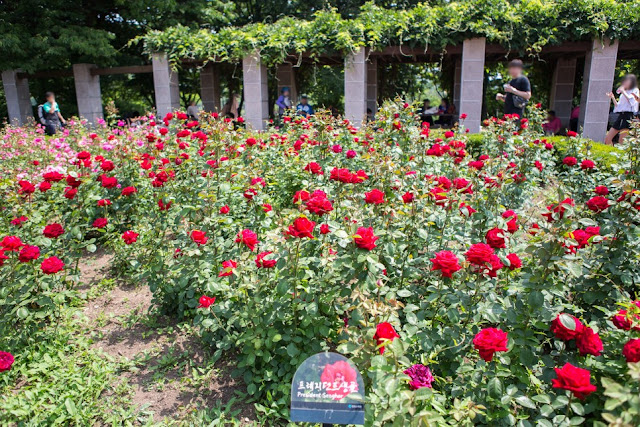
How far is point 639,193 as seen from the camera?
2.37 metres

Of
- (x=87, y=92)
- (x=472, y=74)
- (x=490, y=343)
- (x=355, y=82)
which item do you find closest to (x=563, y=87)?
(x=472, y=74)

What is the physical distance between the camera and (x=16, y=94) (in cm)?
1416

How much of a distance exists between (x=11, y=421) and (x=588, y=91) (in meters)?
10.9

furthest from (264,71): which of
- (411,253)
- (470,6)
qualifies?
(411,253)

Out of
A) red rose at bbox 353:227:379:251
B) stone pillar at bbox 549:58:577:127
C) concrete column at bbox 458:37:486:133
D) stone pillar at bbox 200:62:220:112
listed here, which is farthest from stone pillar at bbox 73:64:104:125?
red rose at bbox 353:227:379:251

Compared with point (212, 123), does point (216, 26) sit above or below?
above

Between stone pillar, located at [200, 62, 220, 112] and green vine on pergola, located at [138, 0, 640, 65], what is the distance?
285 cm

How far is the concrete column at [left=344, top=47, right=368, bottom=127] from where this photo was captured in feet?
33.2

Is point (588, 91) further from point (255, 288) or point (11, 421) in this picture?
point (11, 421)

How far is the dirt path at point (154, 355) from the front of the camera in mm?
2447

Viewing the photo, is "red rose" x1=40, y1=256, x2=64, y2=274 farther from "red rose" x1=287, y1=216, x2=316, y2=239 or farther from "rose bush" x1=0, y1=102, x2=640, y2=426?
"red rose" x1=287, y1=216, x2=316, y2=239

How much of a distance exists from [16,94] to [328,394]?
1642 centimetres

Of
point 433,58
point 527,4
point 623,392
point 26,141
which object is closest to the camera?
point 623,392

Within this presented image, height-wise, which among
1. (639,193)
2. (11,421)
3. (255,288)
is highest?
(639,193)
